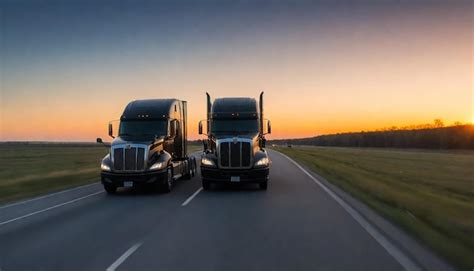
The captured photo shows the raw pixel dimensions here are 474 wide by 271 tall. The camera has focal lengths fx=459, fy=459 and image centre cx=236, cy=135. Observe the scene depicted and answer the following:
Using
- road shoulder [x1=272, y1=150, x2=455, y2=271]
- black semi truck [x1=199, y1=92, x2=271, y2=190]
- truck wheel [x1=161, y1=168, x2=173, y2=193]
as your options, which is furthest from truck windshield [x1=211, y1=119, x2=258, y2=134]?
road shoulder [x1=272, y1=150, x2=455, y2=271]

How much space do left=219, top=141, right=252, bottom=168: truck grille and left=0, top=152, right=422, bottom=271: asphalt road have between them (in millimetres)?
2130

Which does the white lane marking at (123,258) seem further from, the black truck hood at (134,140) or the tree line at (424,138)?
the tree line at (424,138)

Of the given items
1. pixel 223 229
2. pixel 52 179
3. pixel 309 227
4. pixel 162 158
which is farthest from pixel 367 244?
pixel 52 179

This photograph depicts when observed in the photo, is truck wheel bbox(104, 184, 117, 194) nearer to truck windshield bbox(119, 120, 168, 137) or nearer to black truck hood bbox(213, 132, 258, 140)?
truck windshield bbox(119, 120, 168, 137)

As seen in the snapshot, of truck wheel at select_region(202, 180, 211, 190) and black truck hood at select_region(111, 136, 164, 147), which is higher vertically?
black truck hood at select_region(111, 136, 164, 147)

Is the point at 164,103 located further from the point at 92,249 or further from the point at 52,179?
the point at 92,249

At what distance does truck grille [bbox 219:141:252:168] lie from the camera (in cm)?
1666

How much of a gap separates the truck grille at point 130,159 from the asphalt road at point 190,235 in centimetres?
Result: 143

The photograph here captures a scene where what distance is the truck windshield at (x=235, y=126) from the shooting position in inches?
716

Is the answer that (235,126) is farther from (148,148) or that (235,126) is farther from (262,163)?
→ (148,148)

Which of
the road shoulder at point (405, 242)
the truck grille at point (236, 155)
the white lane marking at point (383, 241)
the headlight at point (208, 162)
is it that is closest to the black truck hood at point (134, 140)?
the headlight at point (208, 162)

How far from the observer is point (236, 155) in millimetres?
16719

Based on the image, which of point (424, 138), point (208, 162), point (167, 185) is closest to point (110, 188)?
point (167, 185)

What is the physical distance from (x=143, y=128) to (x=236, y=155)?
148 inches
